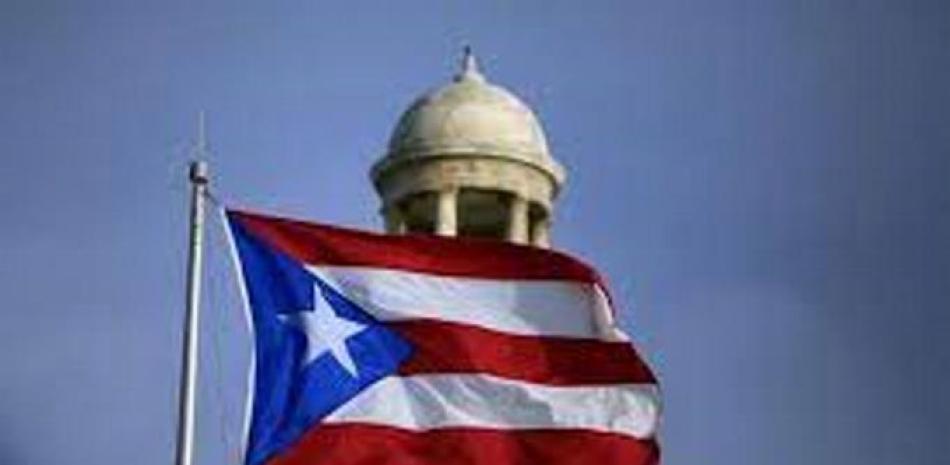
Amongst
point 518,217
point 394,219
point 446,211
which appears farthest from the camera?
point 394,219

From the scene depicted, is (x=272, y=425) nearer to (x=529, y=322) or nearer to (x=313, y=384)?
(x=313, y=384)

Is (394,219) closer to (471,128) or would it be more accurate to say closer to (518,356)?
(471,128)

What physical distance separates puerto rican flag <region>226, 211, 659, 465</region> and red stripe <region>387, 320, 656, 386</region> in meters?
0.02

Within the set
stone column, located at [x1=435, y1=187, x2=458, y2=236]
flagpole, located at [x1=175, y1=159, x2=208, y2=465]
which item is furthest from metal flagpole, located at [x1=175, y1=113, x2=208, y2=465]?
stone column, located at [x1=435, y1=187, x2=458, y2=236]

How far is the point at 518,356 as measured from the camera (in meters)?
31.7

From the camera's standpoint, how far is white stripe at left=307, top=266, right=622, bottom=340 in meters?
31.2

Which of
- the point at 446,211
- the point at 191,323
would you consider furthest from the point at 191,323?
Result: the point at 446,211

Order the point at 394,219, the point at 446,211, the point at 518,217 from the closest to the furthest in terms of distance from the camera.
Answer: the point at 446,211
the point at 518,217
the point at 394,219

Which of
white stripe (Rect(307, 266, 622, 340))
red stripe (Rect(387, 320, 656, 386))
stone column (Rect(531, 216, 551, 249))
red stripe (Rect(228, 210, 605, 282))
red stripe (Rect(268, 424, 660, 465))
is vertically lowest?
red stripe (Rect(268, 424, 660, 465))

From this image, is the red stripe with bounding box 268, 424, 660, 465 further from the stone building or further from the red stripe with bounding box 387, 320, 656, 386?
the stone building

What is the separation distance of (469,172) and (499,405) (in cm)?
2405

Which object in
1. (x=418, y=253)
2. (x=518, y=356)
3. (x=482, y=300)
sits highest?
(x=418, y=253)

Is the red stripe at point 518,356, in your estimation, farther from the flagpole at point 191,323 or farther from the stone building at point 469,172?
the stone building at point 469,172

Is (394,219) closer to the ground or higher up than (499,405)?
higher up
